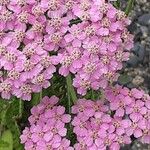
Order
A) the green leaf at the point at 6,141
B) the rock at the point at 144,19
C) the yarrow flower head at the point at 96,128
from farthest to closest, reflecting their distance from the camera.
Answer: the rock at the point at 144,19 → the green leaf at the point at 6,141 → the yarrow flower head at the point at 96,128

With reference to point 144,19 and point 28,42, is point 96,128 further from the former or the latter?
point 144,19

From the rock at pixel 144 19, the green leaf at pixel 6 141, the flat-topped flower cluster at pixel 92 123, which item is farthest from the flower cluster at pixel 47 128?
the rock at pixel 144 19

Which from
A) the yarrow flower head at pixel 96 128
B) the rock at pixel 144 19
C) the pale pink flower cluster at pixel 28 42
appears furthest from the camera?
the rock at pixel 144 19

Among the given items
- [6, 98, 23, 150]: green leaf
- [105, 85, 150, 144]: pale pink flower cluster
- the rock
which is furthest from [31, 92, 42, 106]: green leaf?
the rock

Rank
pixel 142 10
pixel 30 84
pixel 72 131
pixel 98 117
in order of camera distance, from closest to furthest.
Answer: pixel 30 84
pixel 98 117
pixel 72 131
pixel 142 10

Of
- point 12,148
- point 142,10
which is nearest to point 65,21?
point 12,148

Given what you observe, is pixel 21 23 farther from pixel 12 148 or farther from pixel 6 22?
pixel 12 148

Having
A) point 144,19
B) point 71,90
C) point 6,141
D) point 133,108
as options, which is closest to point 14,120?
point 6,141

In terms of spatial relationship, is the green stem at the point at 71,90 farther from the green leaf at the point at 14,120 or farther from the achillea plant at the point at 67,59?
the green leaf at the point at 14,120
